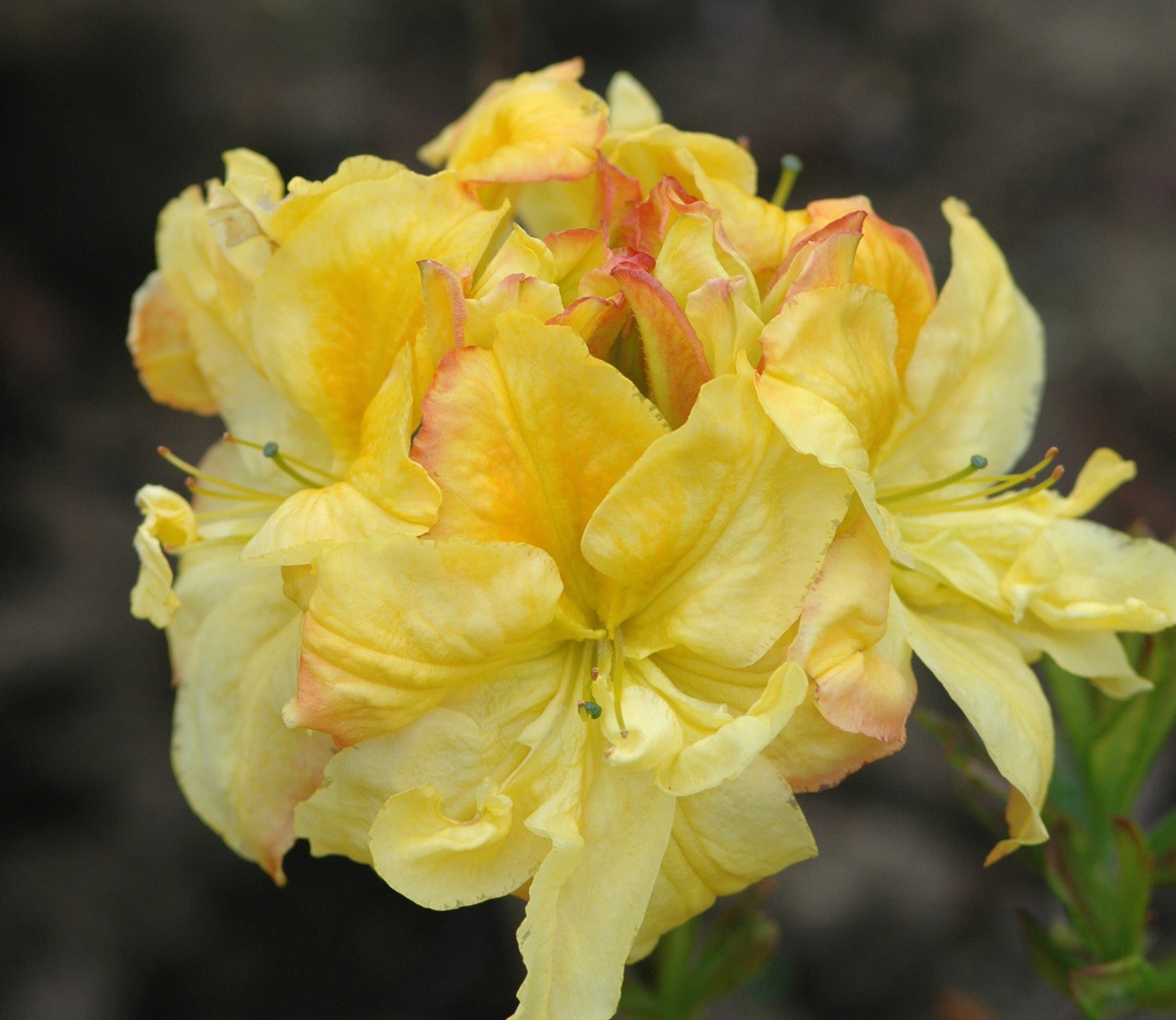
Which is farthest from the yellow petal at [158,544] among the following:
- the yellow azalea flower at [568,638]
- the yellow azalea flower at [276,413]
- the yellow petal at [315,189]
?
the yellow petal at [315,189]

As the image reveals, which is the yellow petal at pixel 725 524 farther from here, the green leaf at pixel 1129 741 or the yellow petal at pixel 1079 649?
the green leaf at pixel 1129 741

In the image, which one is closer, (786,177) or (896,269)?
(896,269)

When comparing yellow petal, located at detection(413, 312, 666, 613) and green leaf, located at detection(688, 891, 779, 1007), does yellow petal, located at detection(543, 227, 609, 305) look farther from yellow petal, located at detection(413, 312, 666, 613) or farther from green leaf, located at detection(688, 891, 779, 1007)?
green leaf, located at detection(688, 891, 779, 1007)

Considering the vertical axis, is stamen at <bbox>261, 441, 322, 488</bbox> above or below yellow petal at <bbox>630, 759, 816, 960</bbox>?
above

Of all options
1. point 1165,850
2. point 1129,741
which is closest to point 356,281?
point 1129,741

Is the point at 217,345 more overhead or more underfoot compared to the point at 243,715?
more overhead

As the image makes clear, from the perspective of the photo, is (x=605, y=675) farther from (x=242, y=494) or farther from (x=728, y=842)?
(x=242, y=494)

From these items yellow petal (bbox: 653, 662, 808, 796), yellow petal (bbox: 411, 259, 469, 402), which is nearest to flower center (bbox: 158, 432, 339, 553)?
yellow petal (bbox: 411, 259, 469, 402)

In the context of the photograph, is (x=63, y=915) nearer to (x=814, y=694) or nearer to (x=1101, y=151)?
(x=814, y=694)
